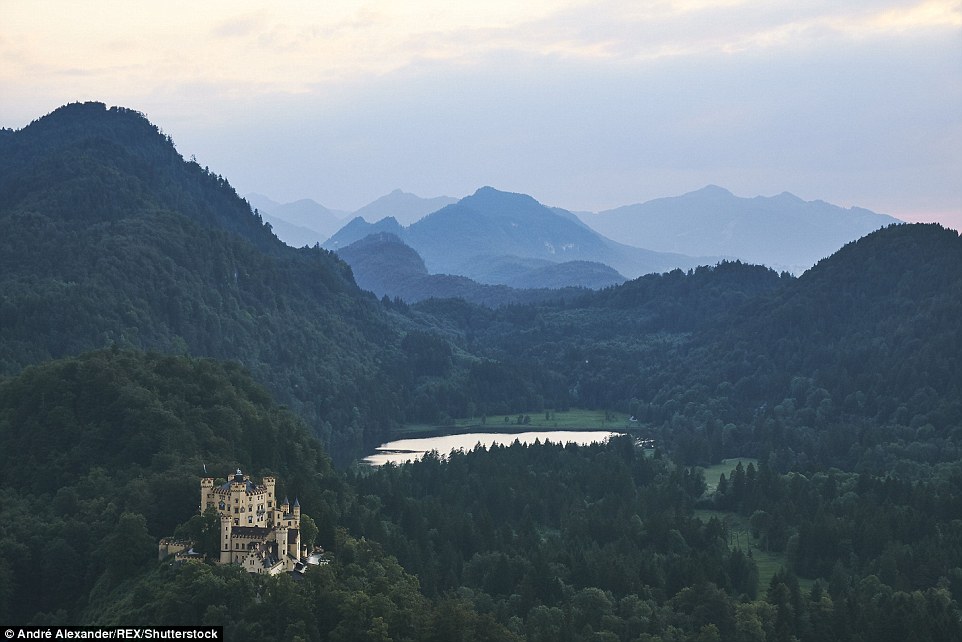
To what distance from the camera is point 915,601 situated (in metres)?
91.6

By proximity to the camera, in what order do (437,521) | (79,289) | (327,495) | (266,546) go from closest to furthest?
1. (266,546)
2. (327,495)
3. (437,521)
4. (79,289)

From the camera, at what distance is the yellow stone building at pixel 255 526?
77812 millimetres

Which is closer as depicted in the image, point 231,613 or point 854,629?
point 231,613

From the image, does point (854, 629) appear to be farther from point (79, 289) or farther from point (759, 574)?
→ point (79, 289)

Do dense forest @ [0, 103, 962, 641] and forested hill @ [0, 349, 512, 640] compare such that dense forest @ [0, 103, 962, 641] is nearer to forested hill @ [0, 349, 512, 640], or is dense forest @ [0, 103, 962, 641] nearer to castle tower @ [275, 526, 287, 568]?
forested hill @ [0, 349, 512, 640]

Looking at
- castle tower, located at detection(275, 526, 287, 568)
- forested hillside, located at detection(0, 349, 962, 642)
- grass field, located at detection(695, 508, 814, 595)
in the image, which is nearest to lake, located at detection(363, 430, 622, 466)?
forested hillside, located at detection(0, 349, 962, 642)

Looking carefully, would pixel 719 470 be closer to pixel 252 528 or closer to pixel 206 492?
pixel 206 492

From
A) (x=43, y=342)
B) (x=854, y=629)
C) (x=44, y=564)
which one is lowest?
(x=854, y=629)

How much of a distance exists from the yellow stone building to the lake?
265 ft

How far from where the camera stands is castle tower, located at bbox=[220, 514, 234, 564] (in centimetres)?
7762

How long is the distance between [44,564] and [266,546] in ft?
51.8

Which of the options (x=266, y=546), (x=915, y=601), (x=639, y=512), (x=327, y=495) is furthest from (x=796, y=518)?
(x=266, y=546)

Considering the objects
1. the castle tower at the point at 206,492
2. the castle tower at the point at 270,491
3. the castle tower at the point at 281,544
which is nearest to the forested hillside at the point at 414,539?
the castle tower at the point at 206,492

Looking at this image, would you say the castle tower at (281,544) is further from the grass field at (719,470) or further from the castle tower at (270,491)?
the grass field at (719,470)
